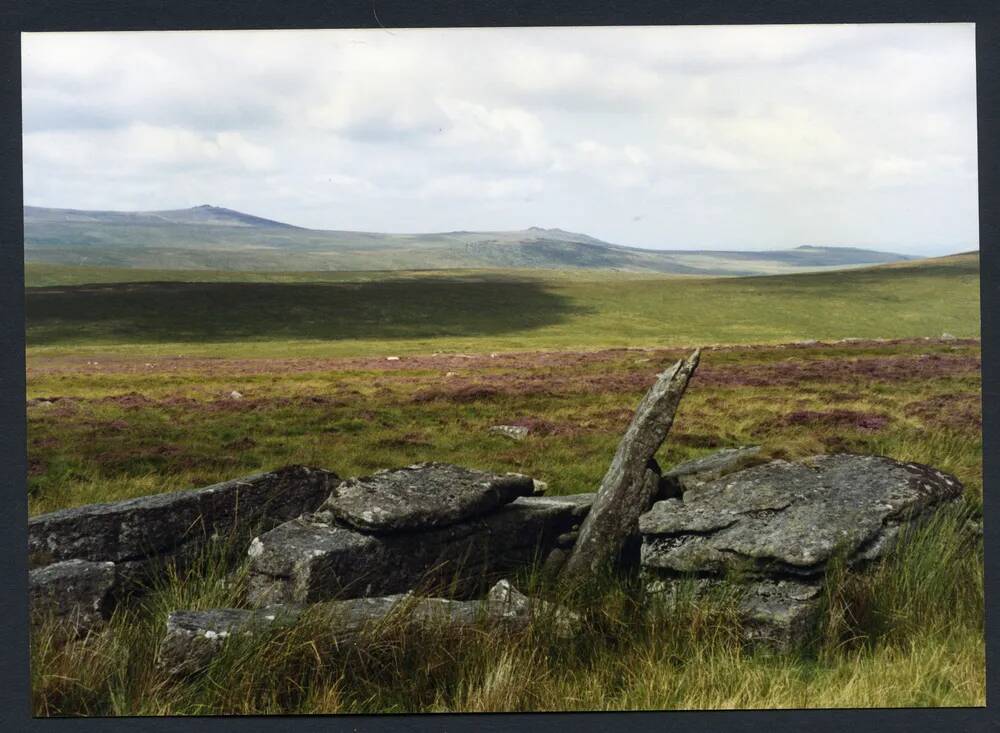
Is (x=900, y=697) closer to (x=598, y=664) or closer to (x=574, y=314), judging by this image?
(x=598, y=664)

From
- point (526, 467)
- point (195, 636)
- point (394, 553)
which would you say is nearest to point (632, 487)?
point (394, 553)

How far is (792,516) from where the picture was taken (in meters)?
5.32

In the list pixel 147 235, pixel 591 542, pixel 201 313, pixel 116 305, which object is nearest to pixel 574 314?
pixel 201 313

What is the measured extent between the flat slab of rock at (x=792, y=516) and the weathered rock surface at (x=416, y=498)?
46.2 inches

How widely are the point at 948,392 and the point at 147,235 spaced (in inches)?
5250

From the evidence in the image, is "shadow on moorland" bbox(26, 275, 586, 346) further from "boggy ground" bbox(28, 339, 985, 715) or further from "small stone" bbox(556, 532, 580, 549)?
"small stone" bbox(556, 532, 580, 549)

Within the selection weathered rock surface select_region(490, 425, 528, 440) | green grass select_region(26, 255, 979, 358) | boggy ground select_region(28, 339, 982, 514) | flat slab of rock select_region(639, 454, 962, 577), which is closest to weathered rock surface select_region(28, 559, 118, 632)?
boggy ground select_region(28, 339, 982, 514)

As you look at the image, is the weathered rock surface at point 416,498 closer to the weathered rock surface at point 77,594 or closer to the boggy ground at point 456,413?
the weathered rock surface at point 77,594

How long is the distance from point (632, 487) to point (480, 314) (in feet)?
55.1

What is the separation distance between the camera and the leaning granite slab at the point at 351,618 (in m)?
4.58

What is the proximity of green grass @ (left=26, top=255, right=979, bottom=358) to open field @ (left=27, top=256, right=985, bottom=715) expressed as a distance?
0.46 ft

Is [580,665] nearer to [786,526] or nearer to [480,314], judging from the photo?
[786,526]

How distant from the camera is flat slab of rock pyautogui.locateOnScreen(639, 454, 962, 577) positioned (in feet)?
16.9

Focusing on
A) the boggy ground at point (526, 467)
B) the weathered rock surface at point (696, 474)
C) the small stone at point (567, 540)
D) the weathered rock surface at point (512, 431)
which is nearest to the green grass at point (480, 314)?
the boggy ground at point (526, 467)
